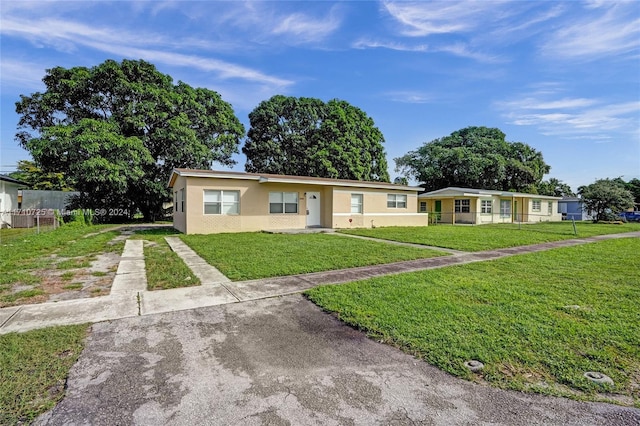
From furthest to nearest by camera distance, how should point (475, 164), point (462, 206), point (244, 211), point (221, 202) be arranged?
point (475, 164), point (462, 206), point (244, 211), point (221, 202)

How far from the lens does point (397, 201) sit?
806 inches

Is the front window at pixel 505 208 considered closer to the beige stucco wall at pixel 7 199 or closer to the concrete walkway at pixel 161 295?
the concrete walkway at pixel 161 295

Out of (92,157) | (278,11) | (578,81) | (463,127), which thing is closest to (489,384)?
(278,11)

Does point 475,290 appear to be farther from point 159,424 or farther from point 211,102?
point 211,102

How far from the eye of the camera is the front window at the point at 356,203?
1850cm

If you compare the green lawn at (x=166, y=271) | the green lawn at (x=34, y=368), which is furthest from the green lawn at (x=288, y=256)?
the green lawn at (x=34, y=368)

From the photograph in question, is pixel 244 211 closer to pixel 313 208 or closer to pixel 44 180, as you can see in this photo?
pixel 313 208

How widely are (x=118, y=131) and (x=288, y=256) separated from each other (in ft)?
64.4

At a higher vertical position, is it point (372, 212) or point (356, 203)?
point (356, 203)

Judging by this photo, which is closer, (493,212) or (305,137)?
(493,212)

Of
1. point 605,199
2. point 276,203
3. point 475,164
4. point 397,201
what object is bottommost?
point 276,203

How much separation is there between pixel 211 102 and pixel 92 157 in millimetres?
10798

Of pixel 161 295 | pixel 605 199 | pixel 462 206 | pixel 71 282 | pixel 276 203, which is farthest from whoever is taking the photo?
pixel 462 206

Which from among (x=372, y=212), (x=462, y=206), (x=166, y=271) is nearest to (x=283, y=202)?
(x=372, y=212)
